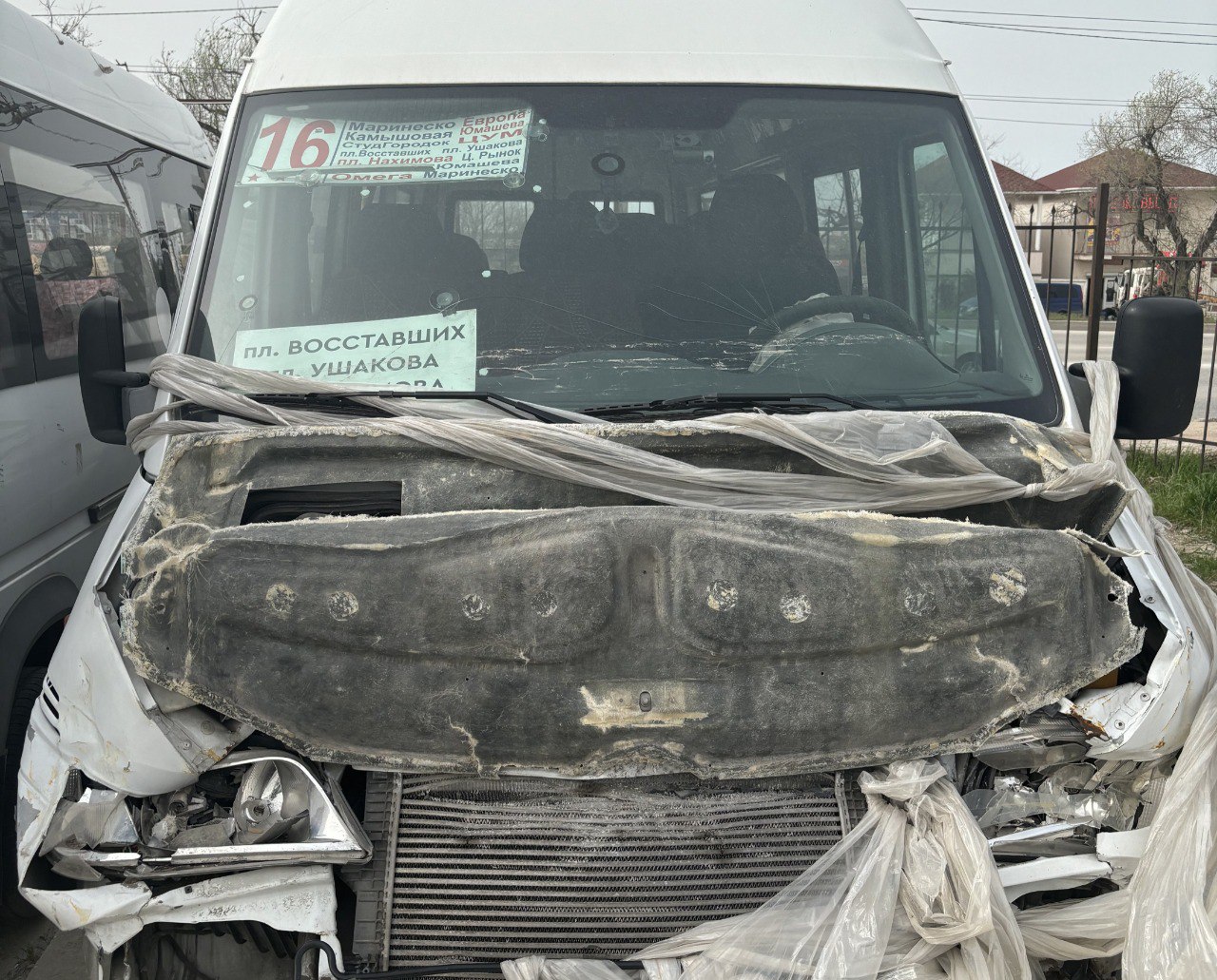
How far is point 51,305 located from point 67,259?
33cm

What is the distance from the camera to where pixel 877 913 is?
221cm

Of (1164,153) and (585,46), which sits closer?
(585,46)

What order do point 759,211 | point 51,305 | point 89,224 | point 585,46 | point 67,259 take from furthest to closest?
point 89,224 < point 67,259 < point 51,305 < point 585,46 < point 759,211

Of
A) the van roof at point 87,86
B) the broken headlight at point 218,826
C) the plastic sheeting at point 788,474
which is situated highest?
the van roof at point 87,86

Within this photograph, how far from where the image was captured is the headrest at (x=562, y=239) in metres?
3.21

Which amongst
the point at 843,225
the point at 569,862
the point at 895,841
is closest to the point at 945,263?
the point at 843,225

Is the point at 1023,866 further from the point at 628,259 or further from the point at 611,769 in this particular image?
the point at 628,259

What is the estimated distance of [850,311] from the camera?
3260mm

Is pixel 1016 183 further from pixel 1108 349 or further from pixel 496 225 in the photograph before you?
pixel 496 225

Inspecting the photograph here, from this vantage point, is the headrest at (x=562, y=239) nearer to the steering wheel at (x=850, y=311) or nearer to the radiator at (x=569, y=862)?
the steering wheel at (x=850, y=311)

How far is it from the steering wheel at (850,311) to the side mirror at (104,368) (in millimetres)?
1732

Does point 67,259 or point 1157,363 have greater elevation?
point 67,259

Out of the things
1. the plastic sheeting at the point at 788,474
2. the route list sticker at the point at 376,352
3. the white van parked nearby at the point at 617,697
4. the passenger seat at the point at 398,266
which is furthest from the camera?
the passenger seat at the point at 398,266

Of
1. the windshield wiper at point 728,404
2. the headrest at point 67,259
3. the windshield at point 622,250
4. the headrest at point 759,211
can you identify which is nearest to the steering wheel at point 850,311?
the windshield at point 622,250
